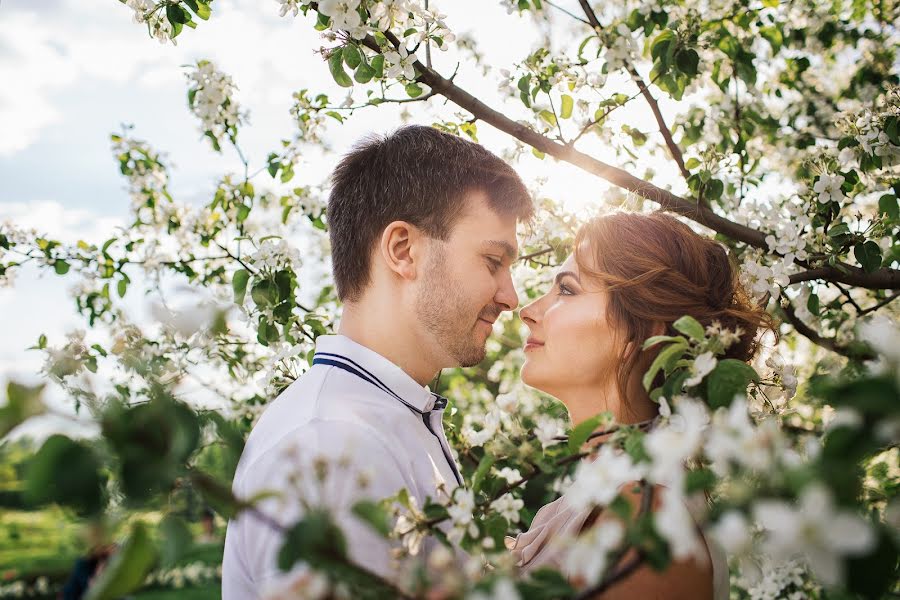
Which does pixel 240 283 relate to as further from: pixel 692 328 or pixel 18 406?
pixel 18 406

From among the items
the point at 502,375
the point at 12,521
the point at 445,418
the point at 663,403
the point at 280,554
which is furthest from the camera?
the point at 12,521

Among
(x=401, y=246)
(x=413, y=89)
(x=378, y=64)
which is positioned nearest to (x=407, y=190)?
(x=401, y=246)

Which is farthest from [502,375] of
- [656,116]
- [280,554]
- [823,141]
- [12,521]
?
[12,521]

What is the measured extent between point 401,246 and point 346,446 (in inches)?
44.8

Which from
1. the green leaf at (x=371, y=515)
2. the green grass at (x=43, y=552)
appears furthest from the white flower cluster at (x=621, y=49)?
the green grass at (x=43, y=552)

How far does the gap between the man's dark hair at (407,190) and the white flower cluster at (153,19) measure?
78cm

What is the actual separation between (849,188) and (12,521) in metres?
16.7

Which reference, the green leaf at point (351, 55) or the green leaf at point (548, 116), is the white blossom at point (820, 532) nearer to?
the green leaf at point (351, 55)

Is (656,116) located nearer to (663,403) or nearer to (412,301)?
(412,301)

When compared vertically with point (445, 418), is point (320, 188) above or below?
above

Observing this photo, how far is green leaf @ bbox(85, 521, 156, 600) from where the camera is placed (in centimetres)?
61

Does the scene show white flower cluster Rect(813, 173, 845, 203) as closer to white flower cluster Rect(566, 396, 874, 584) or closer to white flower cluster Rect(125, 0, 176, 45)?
white flower cluster Rect(566, 396, 874, 584)

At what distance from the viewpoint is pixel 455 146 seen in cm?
265

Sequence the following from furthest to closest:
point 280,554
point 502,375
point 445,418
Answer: point 502,375 → point 445,418 → point 280,554
